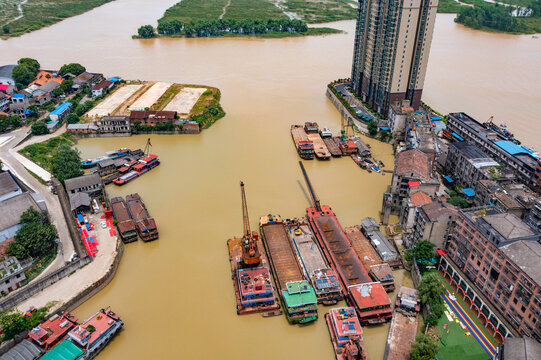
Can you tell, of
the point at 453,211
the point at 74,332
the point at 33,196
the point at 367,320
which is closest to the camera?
the point at 74,332

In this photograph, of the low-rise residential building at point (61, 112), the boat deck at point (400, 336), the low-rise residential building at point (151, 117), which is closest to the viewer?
the boat deck at point (400, 336)

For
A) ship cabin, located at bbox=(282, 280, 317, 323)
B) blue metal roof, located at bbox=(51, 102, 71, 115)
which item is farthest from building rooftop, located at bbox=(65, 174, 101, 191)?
Answer: ship cabin, located at bbox=(282, 280, 317, 323)

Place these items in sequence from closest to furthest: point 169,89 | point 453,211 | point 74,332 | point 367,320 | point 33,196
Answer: point 74,332
point 367,320
point 453,211
point 33,196
point 169,89

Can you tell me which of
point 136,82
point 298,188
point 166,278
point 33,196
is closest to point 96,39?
point 136,82

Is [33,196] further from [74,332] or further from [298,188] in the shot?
[298,188]

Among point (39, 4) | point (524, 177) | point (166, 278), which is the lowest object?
point (166, 278)

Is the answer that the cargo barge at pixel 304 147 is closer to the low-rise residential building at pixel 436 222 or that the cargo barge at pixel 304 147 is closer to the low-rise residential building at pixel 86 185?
the low-rise residential building at pixel 436 222

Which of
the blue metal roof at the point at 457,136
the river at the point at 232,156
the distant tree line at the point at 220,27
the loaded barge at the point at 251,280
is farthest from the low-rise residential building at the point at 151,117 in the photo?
the distant tree line at the point at 220,27

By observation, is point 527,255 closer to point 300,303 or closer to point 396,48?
point 300,303
